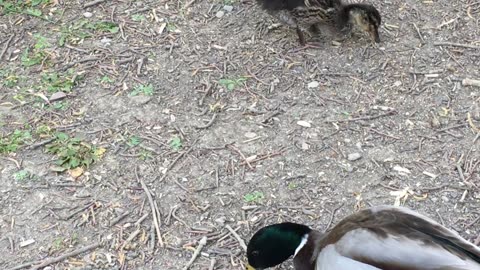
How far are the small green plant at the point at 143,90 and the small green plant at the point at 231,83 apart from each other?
0.45 meters

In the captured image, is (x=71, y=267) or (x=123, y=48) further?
(x=123, y=48)

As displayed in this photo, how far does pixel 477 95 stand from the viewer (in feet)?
14.9

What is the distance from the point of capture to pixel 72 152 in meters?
4.21

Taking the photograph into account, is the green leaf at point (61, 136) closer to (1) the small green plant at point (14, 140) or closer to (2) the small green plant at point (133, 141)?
(1) the small green plant at point (14, 140)

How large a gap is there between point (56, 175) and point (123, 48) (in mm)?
1229

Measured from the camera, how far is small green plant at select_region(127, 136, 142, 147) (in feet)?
14.1

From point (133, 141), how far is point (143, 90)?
0.48m

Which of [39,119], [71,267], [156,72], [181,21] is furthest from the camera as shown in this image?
[181,21]

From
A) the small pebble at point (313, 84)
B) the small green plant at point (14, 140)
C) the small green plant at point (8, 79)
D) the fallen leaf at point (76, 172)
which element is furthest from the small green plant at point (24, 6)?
the small pebble at point (313, 84)

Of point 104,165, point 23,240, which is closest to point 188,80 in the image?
point 104,165

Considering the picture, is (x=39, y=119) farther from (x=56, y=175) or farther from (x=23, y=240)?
(x=23, y=240)

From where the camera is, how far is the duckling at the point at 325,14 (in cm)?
490

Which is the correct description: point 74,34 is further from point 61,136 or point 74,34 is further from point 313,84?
point 313,84

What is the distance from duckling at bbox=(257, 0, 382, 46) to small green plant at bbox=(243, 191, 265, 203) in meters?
1.47
